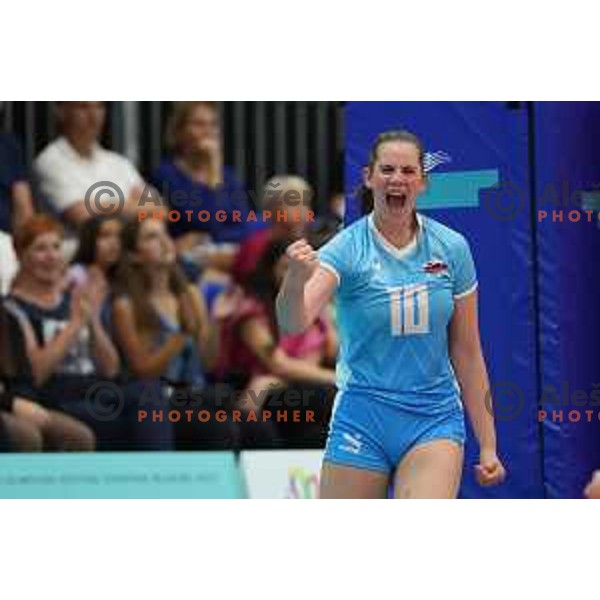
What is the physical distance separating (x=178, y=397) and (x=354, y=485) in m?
1.98

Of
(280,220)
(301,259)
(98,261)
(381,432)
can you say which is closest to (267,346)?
(280,220)

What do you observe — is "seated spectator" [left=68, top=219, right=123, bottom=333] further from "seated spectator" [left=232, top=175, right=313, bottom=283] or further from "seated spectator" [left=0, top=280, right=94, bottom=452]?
"seated spectator" [left=232, top=175, right=313, bottom=283]

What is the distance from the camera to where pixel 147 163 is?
7578 mm

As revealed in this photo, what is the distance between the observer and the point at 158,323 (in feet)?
25.0

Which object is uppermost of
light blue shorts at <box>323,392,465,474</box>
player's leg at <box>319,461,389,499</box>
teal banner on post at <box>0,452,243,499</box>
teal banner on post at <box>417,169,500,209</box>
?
teal banner on post at <box>417,169,500,209</box>

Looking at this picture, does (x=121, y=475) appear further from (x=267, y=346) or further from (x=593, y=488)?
(x=593, y=488)

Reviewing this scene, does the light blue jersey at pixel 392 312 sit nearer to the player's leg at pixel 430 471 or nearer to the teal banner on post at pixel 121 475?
the player's leg at pixel 430 471

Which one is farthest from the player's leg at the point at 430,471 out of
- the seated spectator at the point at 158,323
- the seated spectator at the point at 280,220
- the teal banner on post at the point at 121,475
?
the seated spectator at the point at 158,323

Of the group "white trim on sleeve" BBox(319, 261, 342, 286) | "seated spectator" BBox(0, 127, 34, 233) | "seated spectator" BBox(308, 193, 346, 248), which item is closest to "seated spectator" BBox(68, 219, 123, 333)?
"seated spectator" BBox(0, 127, 34, 233)

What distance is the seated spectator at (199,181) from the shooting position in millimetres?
7422

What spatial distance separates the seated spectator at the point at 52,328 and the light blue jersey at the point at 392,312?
76.2 inches

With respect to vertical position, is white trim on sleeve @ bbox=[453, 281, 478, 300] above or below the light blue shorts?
above

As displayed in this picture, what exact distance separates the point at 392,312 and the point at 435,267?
0.26 metres

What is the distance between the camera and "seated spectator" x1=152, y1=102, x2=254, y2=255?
7422mm
